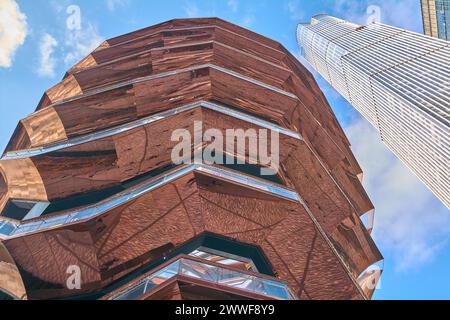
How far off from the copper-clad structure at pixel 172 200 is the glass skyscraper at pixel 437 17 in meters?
80.9

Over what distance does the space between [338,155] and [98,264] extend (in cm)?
1319

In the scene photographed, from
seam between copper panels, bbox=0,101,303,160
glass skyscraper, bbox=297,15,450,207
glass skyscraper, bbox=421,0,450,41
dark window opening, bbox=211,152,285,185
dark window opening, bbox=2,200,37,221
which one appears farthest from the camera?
glass skyscraper, bbox=421,0,450,41

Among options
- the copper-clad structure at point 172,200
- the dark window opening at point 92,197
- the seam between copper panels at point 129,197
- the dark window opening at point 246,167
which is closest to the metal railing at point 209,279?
the copper-clad structure at point 172,200

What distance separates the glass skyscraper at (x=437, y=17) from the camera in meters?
86.6

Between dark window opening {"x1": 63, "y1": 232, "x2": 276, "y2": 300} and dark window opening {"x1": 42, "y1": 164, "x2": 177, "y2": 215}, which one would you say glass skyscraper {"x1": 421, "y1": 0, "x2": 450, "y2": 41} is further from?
dark window opening {"x1": 63, "y1": 232, "x2": 276, "y2": 300}

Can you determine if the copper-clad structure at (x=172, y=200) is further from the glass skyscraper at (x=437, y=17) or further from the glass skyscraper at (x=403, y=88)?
the glass skyscraper at (x=437, y=17)

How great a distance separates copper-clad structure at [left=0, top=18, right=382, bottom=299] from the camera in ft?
36.9

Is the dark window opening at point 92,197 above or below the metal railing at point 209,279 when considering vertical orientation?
below

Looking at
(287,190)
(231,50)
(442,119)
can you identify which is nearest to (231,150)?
(287,190)

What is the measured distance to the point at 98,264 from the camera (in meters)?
12.1

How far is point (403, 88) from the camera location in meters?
57.2

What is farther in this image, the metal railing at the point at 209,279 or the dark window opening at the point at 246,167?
the dark window opening at the point at 246,167

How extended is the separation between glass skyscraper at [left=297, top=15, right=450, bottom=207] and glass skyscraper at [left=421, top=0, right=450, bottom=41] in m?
12.4

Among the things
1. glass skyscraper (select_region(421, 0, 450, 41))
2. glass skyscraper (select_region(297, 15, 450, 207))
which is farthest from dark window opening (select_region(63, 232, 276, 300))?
glass skyscraper (select_region(421, 0, 450, 41))
